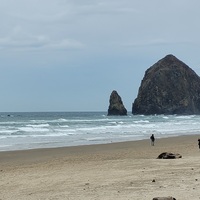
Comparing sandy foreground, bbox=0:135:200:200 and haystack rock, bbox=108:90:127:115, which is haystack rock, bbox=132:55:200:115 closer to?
haystack rock, bbox=108:90:127:115

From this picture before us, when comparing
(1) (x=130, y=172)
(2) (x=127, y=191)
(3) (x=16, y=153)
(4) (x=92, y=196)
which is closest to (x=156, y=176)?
(1) (x=130, y=172)

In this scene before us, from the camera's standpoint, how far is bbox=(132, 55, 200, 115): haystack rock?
149 meters

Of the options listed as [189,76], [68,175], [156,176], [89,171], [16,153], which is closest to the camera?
[156,176]

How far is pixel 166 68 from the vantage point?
15625 centimetres

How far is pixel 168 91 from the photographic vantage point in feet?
503

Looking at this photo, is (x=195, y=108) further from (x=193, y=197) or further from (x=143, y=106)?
(x=193, y=197)

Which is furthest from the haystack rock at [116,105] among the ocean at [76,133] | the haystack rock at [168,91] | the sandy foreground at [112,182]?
the sandy foreground at [112,182]

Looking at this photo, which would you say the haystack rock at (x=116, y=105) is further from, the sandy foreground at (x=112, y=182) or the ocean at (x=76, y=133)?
the sandy foreground at (x=112, y=182)

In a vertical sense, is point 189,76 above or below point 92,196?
above

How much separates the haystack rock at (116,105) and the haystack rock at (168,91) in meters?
9.18

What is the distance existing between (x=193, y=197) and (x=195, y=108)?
152 meters

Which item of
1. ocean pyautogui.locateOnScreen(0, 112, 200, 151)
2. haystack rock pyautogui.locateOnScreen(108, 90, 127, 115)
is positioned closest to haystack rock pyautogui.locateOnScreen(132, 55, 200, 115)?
haystack rock pyautogui.locateOnScreen(108, 90, 127, 115)

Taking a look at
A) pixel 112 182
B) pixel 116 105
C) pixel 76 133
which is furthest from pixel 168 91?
pixel 112 182

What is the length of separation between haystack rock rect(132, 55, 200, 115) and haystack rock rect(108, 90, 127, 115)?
9184 millimetres
